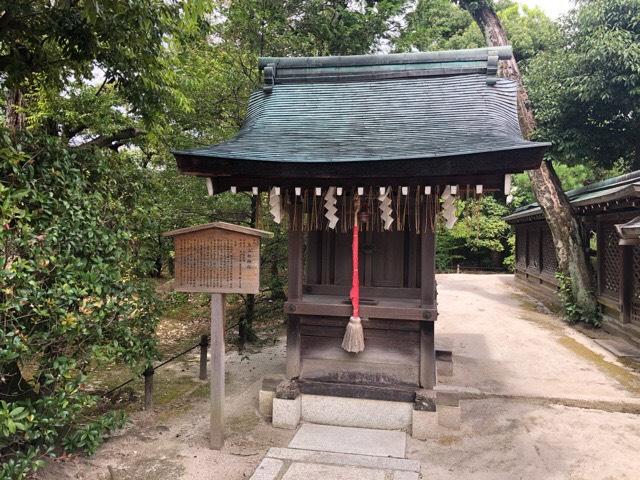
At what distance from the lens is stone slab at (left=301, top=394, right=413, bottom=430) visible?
15.7ft

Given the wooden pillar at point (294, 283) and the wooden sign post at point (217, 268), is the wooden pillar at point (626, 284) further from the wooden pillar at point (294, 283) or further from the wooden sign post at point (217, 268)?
the wooden sign post at point (217, 268)

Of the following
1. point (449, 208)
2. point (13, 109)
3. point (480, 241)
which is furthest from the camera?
point (480, 241)

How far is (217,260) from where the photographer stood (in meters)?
4.36

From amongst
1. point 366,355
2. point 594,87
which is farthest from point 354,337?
point 594,87

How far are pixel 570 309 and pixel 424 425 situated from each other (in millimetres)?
7959

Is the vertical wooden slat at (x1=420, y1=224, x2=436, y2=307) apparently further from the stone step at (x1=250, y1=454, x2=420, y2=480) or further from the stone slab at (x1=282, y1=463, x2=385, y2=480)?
the stone slab at (x1=282, y1=463, x2=385, y2=480)

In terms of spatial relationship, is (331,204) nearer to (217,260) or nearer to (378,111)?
(217,260)

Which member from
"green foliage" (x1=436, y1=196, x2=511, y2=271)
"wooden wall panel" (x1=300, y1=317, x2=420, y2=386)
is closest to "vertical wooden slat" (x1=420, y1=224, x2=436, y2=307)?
"wooden wall panel" (x1=300, y1=317, x2=420, y2=386)

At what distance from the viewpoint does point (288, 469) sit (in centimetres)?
393

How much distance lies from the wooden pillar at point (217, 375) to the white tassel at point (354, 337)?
1387 mm

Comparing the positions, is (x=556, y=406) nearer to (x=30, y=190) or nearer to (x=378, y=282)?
(x=378, y=282)

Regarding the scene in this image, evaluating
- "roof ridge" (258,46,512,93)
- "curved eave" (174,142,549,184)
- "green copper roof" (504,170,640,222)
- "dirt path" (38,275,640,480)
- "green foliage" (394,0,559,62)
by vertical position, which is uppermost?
"green foliage" (394,0,559,62)

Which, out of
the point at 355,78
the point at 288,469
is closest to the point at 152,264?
the point at 288,469

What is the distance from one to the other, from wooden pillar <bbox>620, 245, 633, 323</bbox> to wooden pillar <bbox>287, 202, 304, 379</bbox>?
7731mm
